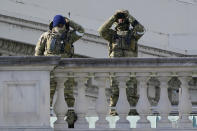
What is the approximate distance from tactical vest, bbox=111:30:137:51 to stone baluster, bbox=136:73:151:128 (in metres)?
2.23

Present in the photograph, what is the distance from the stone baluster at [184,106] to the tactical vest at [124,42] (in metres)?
2.34

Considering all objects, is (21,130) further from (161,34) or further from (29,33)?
(161,34)

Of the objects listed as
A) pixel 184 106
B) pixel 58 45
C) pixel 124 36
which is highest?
pixel 124 36

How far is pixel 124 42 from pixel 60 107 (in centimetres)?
255

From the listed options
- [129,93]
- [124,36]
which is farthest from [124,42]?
[129,93]

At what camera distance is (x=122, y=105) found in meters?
15.5

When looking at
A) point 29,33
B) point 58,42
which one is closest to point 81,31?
point 58,42

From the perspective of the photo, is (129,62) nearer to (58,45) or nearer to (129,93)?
(129,93)

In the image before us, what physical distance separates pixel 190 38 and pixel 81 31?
11411 millimetres

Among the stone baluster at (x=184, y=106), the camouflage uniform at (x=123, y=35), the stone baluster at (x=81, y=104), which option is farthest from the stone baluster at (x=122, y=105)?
the camouflage uniform at (x=123, y=35)

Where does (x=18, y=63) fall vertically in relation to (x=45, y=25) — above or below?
below

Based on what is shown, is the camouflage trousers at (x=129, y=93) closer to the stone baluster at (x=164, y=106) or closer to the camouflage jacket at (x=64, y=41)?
the camouflage jacket at (x=64, y=41)

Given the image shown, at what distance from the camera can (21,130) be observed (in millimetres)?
15258

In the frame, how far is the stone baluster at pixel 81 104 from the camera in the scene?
15516 millimetres
